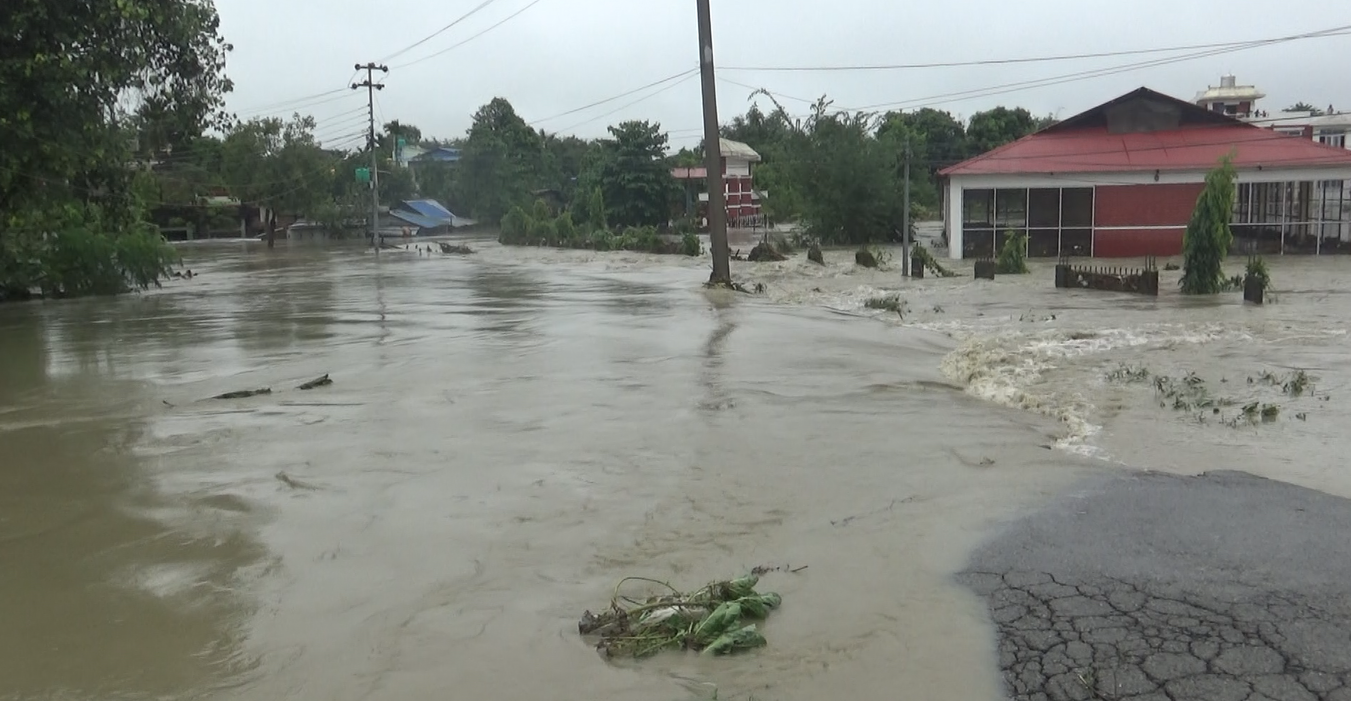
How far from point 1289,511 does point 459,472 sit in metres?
5.58

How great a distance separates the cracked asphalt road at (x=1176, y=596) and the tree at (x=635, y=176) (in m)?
53.1

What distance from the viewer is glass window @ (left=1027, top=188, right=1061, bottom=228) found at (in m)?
32.4

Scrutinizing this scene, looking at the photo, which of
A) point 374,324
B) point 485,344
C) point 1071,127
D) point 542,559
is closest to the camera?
point 542,559

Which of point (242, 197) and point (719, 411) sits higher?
point (242, 197)

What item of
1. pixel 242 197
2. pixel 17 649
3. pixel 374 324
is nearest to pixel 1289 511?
pixel 17 649

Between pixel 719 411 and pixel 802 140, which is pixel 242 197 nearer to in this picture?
pixel 802 140

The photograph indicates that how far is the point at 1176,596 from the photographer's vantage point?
502 cm

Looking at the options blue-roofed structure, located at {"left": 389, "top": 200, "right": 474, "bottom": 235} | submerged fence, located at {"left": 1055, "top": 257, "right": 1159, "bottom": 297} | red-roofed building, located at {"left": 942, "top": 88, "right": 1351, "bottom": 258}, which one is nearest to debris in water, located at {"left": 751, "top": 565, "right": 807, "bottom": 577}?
submerged fence, located at {"left": 1055, "top": 257, "right": 1159, "bottom": 297}

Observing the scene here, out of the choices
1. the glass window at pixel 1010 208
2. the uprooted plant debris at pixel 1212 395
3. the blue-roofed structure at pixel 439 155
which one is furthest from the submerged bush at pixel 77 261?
the blue-roofed structure at pixel 439 155

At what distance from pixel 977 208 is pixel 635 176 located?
92.7 ft

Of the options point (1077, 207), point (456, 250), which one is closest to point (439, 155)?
point (456, 250)

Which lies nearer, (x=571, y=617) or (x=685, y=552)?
(x=571, y=617)

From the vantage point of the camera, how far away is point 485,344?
15344 mm

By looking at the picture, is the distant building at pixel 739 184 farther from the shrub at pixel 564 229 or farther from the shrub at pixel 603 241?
the shrub at pixel 603 241
